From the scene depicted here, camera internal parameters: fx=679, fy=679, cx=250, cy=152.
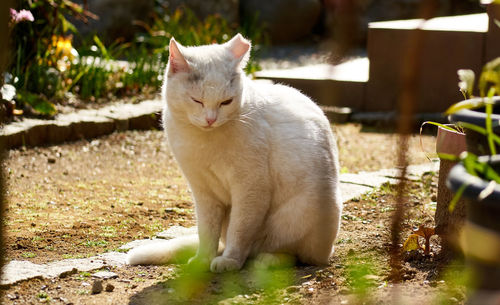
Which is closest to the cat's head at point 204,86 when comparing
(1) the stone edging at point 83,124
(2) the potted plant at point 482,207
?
(2) the potted plant at point 482,207

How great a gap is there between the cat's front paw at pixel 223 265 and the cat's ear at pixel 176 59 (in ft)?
2.94

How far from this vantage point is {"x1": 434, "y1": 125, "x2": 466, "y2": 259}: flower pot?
116 inches

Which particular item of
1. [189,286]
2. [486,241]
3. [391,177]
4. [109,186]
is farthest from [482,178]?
[109,186]

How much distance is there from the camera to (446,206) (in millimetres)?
3191

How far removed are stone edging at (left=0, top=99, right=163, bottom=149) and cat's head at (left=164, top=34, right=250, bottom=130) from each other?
2.46 metres

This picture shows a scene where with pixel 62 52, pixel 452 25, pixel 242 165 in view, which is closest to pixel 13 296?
pixel 242 165

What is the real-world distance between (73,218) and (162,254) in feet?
3.09

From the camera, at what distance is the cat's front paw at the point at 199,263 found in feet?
10.6

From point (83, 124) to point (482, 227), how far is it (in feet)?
16.1

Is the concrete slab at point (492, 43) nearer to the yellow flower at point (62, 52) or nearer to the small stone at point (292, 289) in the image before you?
the yellow flower at point (62, 52)

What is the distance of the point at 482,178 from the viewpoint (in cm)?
178

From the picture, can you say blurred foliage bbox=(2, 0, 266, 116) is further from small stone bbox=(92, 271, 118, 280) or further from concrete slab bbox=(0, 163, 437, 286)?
small stone bbox=(92, 271, 118, 280)

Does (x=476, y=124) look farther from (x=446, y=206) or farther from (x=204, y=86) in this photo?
(x=204, y=86)

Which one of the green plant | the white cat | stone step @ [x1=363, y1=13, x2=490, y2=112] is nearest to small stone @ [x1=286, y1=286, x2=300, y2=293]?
the white cat
